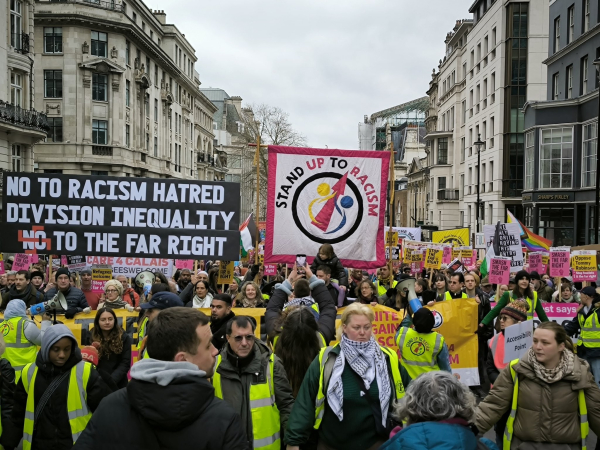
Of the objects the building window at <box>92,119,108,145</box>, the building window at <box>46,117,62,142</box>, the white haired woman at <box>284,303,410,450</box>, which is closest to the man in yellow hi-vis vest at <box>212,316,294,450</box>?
the white haired woman at <box>284,303,410,450</box>

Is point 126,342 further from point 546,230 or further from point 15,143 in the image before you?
point 546,230

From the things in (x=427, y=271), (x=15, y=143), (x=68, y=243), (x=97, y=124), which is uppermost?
(x=97, y=124)

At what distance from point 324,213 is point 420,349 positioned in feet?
15.5

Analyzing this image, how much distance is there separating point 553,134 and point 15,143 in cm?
2766

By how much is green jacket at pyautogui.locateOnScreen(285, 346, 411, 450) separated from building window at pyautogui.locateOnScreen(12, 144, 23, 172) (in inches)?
1236

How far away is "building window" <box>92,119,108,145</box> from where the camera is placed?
4706cm

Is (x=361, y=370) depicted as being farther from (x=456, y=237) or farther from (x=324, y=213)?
(x=456, y=237)

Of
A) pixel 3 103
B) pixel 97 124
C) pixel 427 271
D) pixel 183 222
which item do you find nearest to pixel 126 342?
pixel 183 222

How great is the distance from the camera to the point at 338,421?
3.92 meters

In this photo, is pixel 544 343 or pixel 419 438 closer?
pixel 419 438

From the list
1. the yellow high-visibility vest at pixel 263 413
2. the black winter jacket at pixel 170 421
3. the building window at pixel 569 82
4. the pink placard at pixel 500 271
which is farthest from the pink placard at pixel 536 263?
the building window at pixel 569 82

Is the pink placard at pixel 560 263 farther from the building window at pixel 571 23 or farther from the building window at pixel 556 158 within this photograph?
the building window at pixel 571 23

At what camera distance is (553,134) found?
33188 millimetres

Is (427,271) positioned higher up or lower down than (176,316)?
lower down
